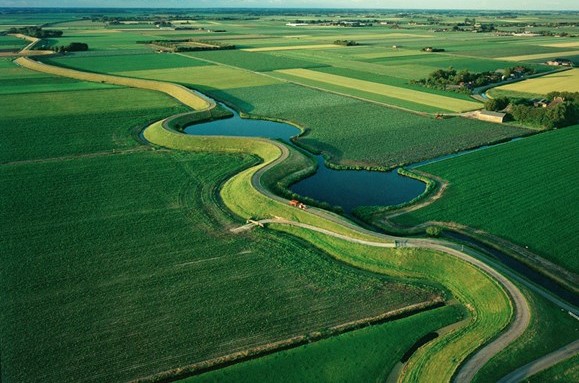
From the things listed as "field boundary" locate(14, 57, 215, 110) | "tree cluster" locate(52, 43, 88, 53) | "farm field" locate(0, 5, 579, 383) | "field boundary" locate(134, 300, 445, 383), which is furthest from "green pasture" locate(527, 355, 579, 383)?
"tree cluster" locate(52, 43, 88, 53)

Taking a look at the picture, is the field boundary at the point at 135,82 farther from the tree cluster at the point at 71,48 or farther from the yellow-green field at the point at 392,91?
the yellow-green field at the point at 392,91

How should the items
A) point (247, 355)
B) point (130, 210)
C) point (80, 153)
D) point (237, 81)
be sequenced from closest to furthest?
point (247, 355), point (130, 210), point (80, 153), point (237, 81)

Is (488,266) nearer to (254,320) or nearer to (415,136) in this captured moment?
(254,320)

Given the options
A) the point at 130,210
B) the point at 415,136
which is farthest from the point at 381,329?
the point at 415,136

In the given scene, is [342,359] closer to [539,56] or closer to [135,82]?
[135,82]

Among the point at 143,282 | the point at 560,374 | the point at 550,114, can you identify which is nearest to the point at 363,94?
the point at 550,114

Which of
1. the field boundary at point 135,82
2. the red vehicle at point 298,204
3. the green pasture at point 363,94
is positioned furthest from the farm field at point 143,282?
the green pasture at point 363,94
